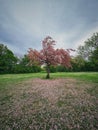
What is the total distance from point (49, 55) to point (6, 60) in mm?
28099

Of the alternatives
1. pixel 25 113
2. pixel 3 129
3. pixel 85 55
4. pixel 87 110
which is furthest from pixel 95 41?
pixel 3 129

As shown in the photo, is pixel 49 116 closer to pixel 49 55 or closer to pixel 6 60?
pixel 49 55

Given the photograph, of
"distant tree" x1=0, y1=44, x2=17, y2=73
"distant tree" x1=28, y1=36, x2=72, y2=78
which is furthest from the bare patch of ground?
"distant tree" x1=0, y1=44, x2=17, y2=73

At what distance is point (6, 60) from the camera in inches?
1537

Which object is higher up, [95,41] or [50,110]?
[95,41]

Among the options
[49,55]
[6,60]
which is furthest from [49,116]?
[6,60]

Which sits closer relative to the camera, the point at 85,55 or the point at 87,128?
the point at 87,128

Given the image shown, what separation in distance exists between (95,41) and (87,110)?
41.2 ft

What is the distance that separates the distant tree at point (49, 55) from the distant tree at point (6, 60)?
2524 centimetres

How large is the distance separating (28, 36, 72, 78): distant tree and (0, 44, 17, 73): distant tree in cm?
2524

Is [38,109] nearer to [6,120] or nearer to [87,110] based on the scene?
[6,120]

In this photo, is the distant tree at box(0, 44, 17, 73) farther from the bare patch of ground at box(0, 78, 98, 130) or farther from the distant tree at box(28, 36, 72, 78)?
the bare patch of ground at box(0, 78, 98, 130)

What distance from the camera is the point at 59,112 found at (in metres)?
5.30

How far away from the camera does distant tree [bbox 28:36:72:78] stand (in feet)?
53.7
